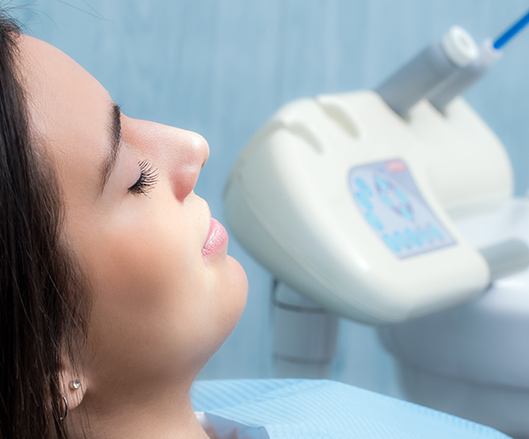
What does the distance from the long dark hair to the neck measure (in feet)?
0.16

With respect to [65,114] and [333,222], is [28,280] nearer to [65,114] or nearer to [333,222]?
[65,114]

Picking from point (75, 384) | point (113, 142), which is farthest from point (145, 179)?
point (75, 384)

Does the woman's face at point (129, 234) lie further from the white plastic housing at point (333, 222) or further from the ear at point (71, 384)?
the white plastic housing at point (333, 222)

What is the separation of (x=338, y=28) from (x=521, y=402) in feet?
2.45

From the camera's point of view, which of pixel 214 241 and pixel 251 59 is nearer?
pixel 214 241

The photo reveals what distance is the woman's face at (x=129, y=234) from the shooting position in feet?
2.19

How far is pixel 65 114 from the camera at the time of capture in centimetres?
67

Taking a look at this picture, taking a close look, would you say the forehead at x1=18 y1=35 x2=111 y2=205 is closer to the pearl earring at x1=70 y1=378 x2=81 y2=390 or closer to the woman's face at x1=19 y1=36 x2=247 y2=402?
the woman's face at x1=19 y1=36 x2=247 y2=402

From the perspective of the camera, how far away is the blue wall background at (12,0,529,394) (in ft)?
4.85

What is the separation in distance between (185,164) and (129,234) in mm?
81

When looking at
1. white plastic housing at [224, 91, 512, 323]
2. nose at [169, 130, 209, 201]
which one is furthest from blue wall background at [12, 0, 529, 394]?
nose at [169, 130, 209, 201]

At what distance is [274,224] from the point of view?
3.51 ft

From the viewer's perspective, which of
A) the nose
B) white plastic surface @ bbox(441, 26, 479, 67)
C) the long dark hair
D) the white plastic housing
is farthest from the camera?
white plastic surface @ bbox(441, 26, 479, 67)

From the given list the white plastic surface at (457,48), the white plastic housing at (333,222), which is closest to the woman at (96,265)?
the white plastic housing at (333,222)
